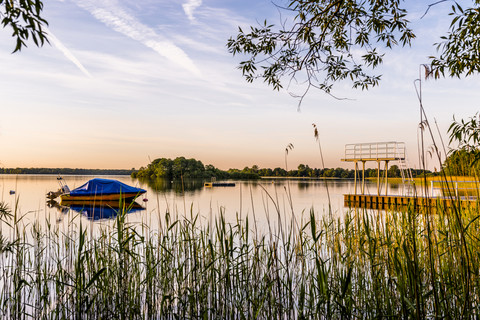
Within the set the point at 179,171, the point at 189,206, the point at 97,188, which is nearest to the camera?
the point at 189,206

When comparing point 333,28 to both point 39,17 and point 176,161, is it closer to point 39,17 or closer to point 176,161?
point 39,17

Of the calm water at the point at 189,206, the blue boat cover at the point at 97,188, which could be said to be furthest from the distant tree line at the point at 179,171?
the blue boat cover at the point at 97,188

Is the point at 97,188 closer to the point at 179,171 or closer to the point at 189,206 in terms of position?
the point at 189,206

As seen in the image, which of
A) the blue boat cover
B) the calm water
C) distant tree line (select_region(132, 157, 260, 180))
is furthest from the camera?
distant tree line (select_region(132, 157, 260, 180))

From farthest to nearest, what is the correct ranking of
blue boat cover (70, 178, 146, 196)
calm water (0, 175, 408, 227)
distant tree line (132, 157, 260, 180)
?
distant tree line (132, 157, 260, 180) < blue boat cover (70, 178, 146, 196) < calm water (0, 175, 408, 227)

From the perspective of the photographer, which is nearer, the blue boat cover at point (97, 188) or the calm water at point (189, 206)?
the calm water at point (189, 206)

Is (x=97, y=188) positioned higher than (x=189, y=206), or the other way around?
(x=97, y=188)

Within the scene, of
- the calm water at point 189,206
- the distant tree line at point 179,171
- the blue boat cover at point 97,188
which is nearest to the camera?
the calm water at point 189,206

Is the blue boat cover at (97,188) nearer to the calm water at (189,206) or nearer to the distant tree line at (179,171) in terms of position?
the calm water at (189,206)

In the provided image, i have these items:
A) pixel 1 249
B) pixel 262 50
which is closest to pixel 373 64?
pixel 262 50

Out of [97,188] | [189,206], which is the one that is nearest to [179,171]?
[97,188]

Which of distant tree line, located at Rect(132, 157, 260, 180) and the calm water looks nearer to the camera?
the calm water

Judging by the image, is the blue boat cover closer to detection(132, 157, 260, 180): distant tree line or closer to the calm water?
the calm water

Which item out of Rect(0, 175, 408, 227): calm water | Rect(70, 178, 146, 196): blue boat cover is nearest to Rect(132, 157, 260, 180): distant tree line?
Rect(0, 175, 408, 227): calm water
